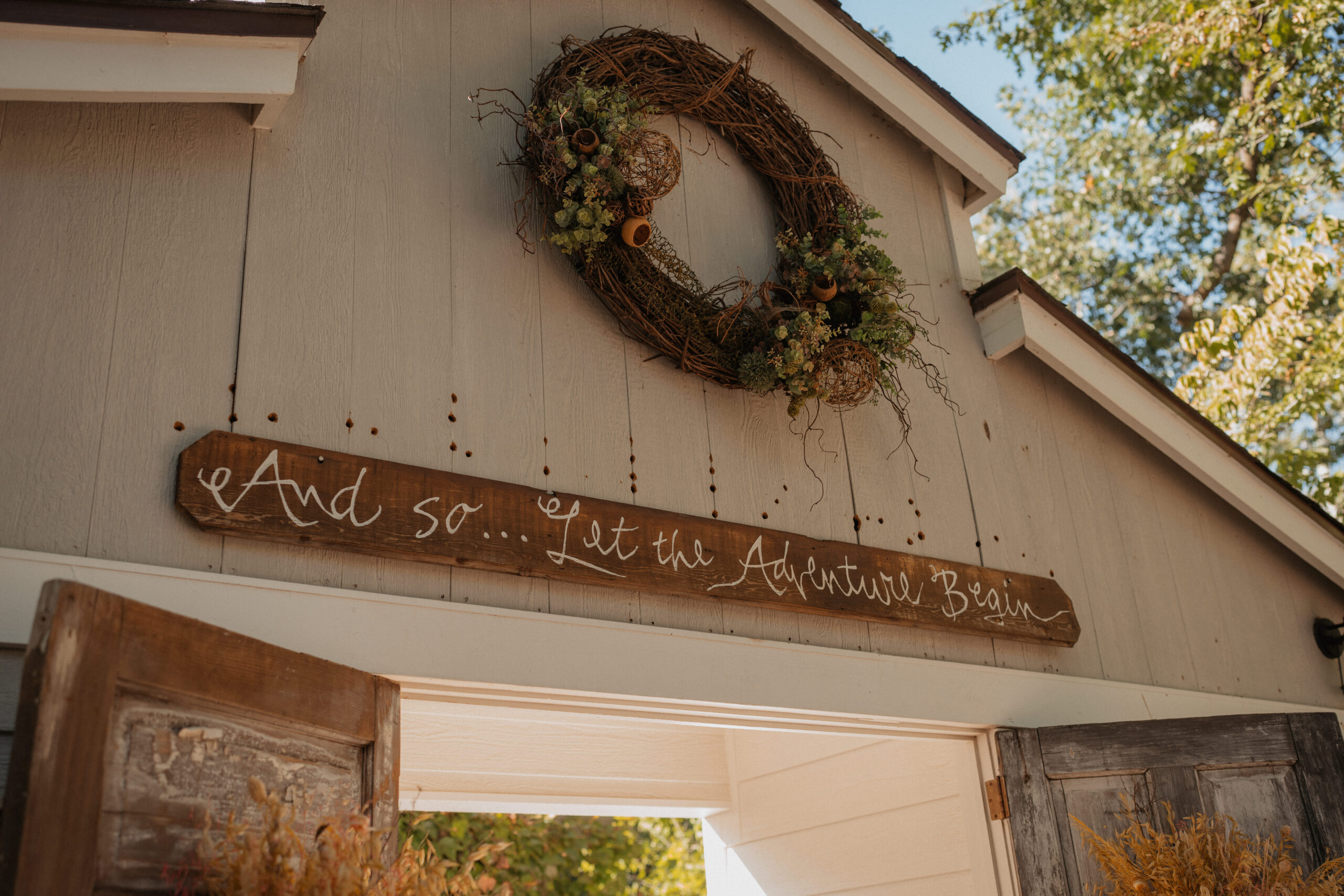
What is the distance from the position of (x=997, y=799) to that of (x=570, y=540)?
140 cm

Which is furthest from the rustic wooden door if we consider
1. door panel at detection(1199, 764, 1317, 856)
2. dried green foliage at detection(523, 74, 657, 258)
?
door panel at detection(1199, 764, 1317, 856)

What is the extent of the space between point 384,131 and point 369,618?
3.89ft

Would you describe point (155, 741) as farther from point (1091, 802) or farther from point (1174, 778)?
point (1174, 778)

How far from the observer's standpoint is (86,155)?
228 centimetres

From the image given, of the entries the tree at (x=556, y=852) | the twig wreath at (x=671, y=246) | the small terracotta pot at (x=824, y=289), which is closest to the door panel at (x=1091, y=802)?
the twig wreath at (x=671, y=246)

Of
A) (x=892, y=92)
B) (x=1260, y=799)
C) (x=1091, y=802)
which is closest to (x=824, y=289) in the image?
(x=892, y=92)

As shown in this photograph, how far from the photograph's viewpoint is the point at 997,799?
9.98 ft

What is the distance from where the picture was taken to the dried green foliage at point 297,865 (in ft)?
5.33

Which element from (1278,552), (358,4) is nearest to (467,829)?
(1278,552)

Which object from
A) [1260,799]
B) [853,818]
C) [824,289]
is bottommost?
[1260,799]

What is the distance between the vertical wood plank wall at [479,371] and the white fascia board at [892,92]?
0.12 metres

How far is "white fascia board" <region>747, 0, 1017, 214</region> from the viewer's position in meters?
3.65

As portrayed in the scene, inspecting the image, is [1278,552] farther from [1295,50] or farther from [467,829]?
[1295,50]

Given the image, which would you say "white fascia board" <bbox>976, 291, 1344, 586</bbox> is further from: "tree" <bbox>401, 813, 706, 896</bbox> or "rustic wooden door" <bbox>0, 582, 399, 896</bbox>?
"tree" <bbox>401, 813, 706, 896</bbox>
